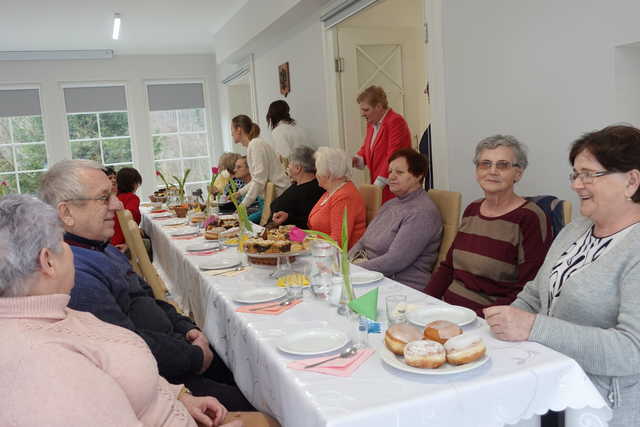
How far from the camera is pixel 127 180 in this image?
15.8 feet

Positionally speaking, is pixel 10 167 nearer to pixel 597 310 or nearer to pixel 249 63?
pixel 249 63

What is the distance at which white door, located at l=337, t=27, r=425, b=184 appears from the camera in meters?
4.84

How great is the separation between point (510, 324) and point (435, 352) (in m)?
0.26

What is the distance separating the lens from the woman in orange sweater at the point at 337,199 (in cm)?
306

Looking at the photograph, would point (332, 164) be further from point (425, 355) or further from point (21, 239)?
point (21, 239)

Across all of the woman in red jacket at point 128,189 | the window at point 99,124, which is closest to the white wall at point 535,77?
the woman in red jacket at point 128,189

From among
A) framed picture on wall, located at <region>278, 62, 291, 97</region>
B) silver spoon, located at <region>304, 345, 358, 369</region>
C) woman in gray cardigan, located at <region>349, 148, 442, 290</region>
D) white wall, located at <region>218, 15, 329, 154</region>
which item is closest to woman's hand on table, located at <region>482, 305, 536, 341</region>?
silver spoon, located at <region>304, 345, 358, 369</region>

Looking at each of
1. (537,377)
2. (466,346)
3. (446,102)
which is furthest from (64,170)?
(446,102)

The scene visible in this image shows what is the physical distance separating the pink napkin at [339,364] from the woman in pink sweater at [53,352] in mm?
320

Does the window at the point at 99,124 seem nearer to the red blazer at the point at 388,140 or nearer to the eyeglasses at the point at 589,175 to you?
the red blazer at the point at 388,140

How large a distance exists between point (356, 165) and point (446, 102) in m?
1.20

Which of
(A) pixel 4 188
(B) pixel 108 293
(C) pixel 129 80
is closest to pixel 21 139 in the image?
(A) pixel 4 188

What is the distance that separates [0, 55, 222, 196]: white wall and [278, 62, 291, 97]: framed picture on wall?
3388mm

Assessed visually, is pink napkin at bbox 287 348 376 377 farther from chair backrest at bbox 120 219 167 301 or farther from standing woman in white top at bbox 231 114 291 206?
standing woman in white top at bbox 231 114 291 206
